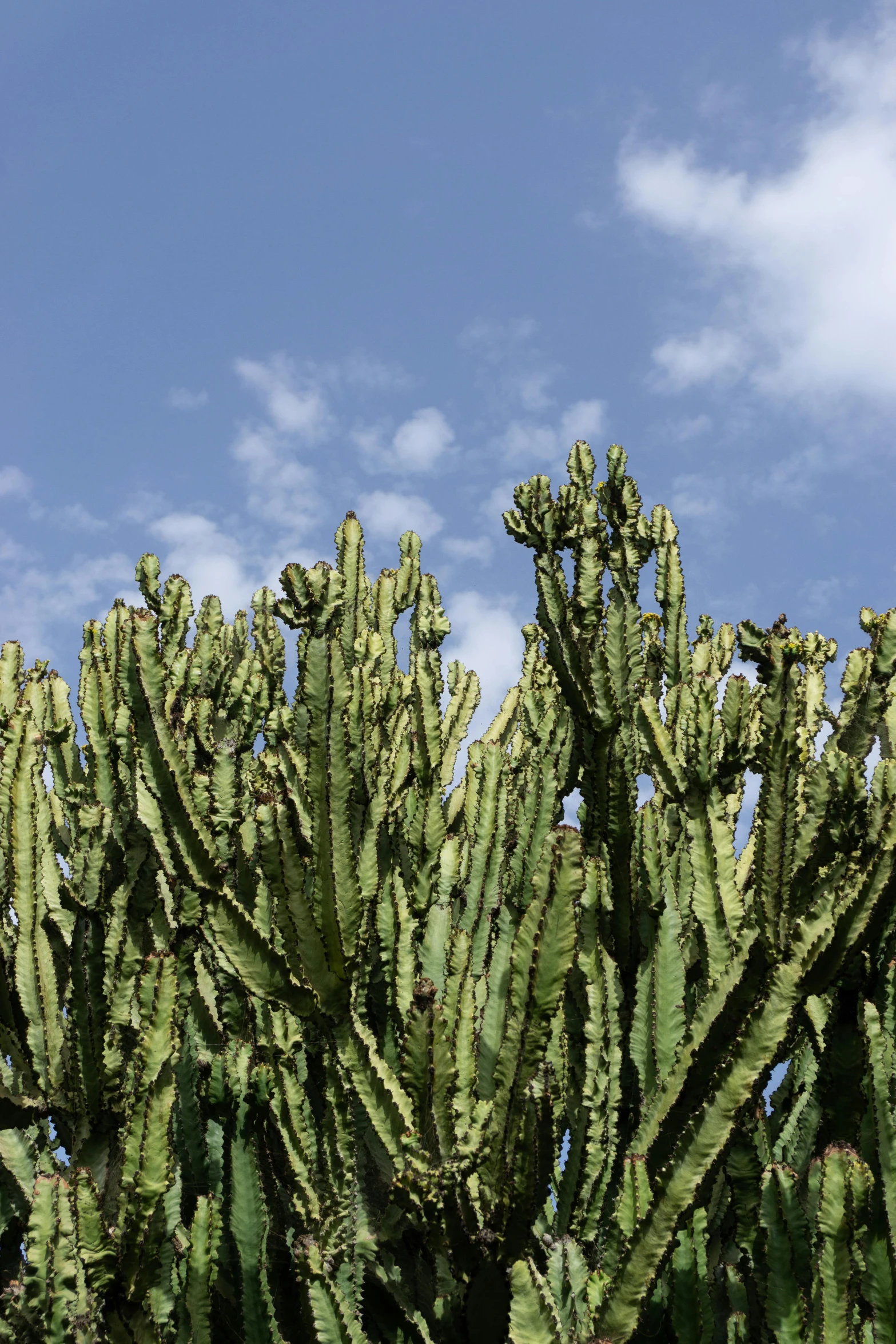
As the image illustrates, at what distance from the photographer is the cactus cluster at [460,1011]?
303 cm

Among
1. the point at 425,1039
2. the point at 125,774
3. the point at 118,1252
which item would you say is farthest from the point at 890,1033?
the point at 125,774

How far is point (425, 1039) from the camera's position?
302cm

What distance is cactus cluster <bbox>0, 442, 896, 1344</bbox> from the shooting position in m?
Answer: 3.03

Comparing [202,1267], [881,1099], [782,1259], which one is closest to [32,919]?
[202,1267]

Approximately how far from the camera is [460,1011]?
3291 mm

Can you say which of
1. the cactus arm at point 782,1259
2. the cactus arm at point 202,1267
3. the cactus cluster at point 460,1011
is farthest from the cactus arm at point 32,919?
the cactus arm at point 782,1259

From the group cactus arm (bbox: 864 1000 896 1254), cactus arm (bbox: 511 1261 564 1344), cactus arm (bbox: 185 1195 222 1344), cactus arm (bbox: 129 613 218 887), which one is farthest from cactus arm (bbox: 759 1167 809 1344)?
cactus arm (bbox: 129 613 218 887)

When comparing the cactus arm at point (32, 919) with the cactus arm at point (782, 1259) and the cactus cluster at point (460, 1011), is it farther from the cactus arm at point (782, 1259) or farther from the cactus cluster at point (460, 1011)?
the cactus arm at point (782, 1259)

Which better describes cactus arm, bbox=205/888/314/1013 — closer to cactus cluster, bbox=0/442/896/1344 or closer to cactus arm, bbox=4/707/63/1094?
cactus cluster, bbox=0/442/896/1344

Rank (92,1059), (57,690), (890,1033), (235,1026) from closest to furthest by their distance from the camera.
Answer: (890,1033) < (92,1059) < (235,1026) < (57,690)

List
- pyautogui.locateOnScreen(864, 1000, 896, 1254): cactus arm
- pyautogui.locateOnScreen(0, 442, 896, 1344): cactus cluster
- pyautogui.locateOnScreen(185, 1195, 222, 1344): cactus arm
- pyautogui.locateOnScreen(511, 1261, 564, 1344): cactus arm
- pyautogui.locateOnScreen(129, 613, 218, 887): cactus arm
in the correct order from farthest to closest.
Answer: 1. pyautogui.locateOnScreen(129, 613, 218, 887): cactus arm
2. pyautogui.locateOnScreen(185, 1195, 222, 1344): cactus arm
3. pyautogui.locateOnScreen(864, 1000, 896, 1254): cactus arm
4. pyautogui.locateOnScreen(0, 442, 896, 1344): cactus cluster
5. pyautogui.locateOnScreen(511, 1261, 564, 1344): cactus arm

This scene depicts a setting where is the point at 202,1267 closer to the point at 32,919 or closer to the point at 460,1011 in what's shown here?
the point at 460,1011

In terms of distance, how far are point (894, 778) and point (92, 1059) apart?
10.5ft

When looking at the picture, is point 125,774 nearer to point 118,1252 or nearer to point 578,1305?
point 118,1252
